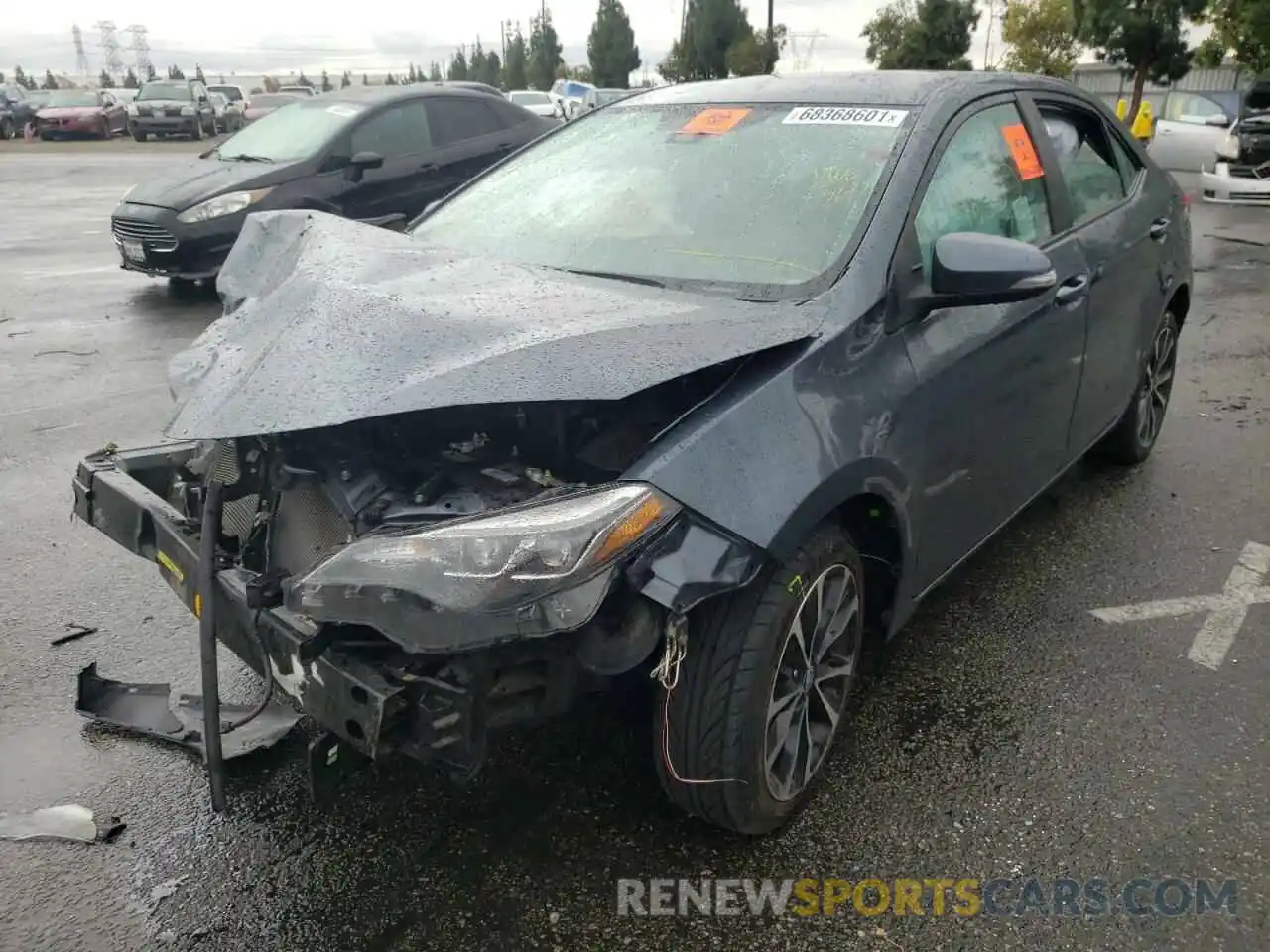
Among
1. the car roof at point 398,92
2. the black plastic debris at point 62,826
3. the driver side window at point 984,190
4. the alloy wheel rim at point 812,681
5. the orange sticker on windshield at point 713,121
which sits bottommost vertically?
the black plastic debris at point 62,826

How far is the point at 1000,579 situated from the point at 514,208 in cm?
219

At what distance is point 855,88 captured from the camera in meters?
3.29

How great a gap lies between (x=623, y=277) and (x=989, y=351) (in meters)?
1.07

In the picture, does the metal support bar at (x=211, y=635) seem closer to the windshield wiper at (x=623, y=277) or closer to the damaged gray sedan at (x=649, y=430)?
the damaged gray sedan at (x=649, y=430)

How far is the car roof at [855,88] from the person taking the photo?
3182 millimetres

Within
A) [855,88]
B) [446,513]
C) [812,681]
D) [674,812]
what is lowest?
[674,812]

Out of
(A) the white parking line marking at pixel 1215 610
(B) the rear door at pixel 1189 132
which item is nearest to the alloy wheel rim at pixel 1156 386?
(A) the white parking line marking at pixel 1215 610

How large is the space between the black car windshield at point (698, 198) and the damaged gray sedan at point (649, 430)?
0.04 ft

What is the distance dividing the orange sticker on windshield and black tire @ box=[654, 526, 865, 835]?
152 centimetres

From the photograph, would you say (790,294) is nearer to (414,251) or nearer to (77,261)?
(414,251)

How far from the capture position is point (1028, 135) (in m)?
3.51

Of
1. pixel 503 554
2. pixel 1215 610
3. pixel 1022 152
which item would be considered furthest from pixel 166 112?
pixel 503 554

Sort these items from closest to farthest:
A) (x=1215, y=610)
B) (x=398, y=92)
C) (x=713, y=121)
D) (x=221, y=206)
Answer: (x=713, y=121)
(x=1215, y=610)
(x=221, y=206)
(x=398, y=92)

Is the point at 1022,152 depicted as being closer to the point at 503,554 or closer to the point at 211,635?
the point at 503,554
